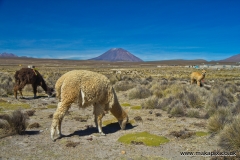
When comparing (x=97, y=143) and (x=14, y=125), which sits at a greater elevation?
(x=14, y=125)

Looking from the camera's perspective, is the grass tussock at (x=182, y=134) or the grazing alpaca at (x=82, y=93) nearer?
the grazing alpaca at (x=82, y=93)

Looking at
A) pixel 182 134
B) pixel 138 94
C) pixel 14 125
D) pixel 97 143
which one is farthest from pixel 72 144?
pixel 138 94

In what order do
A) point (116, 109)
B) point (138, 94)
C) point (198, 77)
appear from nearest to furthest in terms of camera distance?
point (116, 109) → point (138, 94) → point (198, 77)

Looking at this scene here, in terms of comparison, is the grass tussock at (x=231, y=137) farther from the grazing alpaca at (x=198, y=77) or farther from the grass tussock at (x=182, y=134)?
the grazing alpaca at (x=198, y=77)

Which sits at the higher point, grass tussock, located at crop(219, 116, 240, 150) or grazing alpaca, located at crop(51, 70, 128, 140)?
grazing alpaca, located at crop(51, 70, 128, 140)

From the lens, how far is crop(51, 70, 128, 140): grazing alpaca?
7.65m

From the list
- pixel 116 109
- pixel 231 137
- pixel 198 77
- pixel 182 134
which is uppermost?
pixel 198 77

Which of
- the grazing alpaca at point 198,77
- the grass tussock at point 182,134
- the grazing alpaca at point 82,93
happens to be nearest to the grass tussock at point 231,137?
the grass tussock at point 182,134

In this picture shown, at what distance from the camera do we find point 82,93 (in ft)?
25.8

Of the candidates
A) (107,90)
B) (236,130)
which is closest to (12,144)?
(107,90)

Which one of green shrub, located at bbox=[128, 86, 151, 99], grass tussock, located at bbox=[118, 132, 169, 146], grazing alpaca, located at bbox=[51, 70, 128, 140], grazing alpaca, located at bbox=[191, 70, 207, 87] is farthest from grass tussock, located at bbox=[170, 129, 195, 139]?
grazing alpaca, located at bbox=[191, 70, 207, 87]

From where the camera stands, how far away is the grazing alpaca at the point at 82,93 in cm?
765

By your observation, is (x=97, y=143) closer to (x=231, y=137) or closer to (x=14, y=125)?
(x=14, y=125)

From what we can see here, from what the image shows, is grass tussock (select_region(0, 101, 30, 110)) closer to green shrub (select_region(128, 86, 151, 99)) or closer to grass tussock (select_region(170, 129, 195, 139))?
green shrub (select_region(128, 86, 151, 99))
